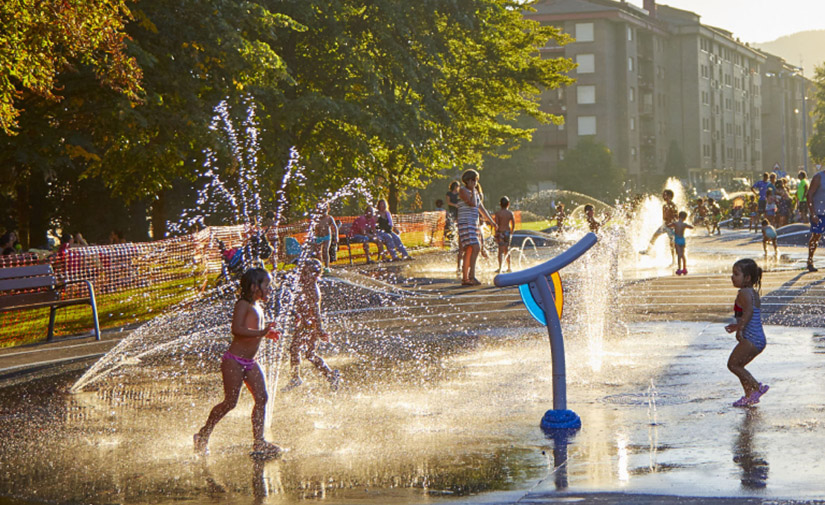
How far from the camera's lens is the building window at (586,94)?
9238cm

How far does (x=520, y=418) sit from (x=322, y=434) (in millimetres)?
1341

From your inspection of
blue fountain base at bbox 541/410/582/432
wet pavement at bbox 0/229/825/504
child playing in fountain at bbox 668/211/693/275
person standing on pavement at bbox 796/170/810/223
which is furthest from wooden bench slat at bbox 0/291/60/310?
person standing on pavement at bbox 796/170/810/223

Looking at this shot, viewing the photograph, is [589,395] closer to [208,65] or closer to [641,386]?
[641,386]

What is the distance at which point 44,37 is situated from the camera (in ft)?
53.7

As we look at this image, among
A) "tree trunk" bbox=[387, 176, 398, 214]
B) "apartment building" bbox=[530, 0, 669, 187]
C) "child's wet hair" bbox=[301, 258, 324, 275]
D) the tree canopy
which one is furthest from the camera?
"apartment building" bbox=[530, 0, 669, 187]

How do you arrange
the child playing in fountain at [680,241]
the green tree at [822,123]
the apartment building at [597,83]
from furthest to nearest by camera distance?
the green tree at [822,123] → the apartment building at [597,83] → the child playing in fountain at [680,241]

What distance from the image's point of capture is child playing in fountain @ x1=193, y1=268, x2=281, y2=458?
6852 millimetres

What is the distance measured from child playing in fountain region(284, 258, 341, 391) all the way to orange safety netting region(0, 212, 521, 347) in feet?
21.9

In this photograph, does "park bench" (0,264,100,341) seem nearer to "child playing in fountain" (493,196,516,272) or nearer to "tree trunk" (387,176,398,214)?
"child playing in fountain" (493,196,516,272)

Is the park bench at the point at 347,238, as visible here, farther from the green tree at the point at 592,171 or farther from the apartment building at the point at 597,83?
the apartment building at the point at 597,83

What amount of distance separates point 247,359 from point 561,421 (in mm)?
2023

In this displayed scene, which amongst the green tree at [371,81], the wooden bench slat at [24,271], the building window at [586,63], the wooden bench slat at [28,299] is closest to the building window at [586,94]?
the building window at [586,63]

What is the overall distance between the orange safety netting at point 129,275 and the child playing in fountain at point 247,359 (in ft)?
28.2

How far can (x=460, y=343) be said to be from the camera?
11.7 metres
